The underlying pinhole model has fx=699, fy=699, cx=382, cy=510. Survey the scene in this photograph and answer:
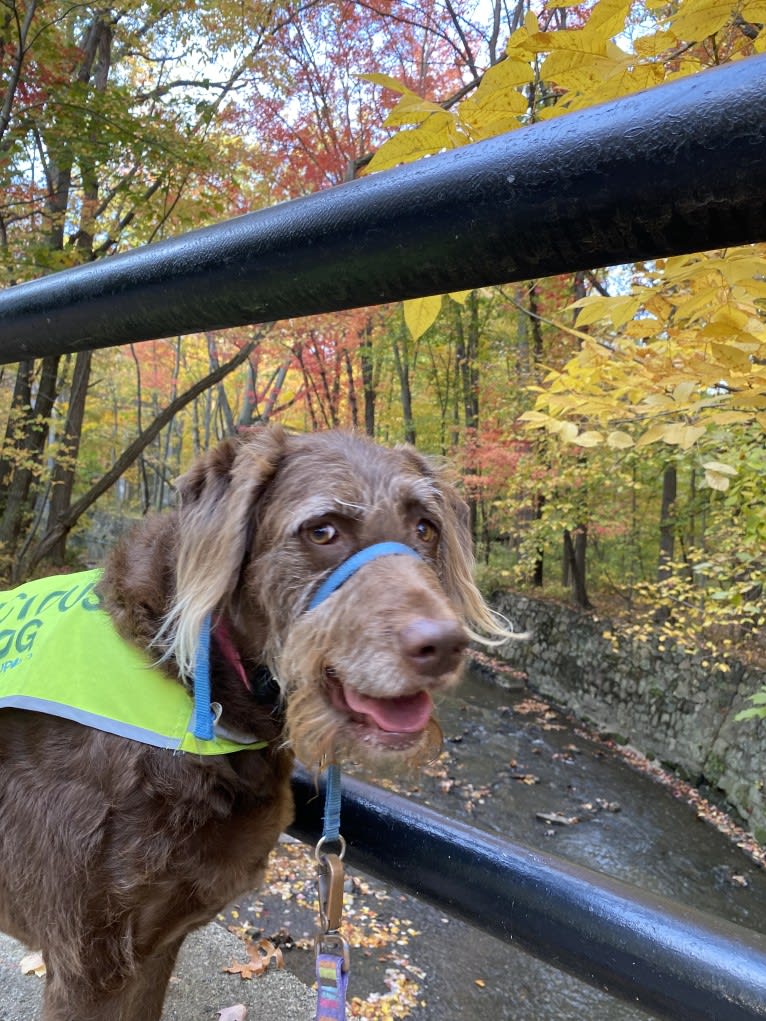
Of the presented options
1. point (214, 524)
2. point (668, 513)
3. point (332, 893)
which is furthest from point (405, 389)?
point (332, 893)

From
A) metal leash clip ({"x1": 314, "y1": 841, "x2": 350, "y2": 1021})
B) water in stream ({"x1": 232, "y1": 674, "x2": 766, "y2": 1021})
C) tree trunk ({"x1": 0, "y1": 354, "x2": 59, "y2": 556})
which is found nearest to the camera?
metal leash clip ({"x1": 314, "y1": 841, "x2": 350, "y2": 1021})

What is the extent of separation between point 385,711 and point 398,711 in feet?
0.10

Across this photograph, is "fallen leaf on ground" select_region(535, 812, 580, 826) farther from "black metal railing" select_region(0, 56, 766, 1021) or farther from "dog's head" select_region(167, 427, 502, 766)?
"black metal railing" select_region(0, 56, 766, 1021)

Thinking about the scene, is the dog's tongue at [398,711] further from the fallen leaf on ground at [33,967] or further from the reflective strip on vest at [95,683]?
the fallen leaf on ground at [33,967]

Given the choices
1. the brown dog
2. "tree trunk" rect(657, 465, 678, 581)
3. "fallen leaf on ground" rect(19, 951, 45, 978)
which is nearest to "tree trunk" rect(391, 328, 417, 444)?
"tree trunk" rect(657, 465, 678, 581)

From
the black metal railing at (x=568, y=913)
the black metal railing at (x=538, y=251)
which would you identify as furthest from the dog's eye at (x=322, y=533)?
the black metal railing at (x=538, y=251)

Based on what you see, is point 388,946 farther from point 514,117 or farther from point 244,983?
point 514,117

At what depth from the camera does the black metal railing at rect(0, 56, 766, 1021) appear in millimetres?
472

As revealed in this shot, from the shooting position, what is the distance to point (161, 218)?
332 inches

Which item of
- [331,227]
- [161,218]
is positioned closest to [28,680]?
[331,227]

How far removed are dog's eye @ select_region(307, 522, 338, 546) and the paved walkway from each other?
2020 millimetres

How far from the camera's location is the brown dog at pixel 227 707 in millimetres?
1533

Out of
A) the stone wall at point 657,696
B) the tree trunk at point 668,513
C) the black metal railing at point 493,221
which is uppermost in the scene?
the black metal railing at point 493,221

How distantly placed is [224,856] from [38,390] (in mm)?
11844
